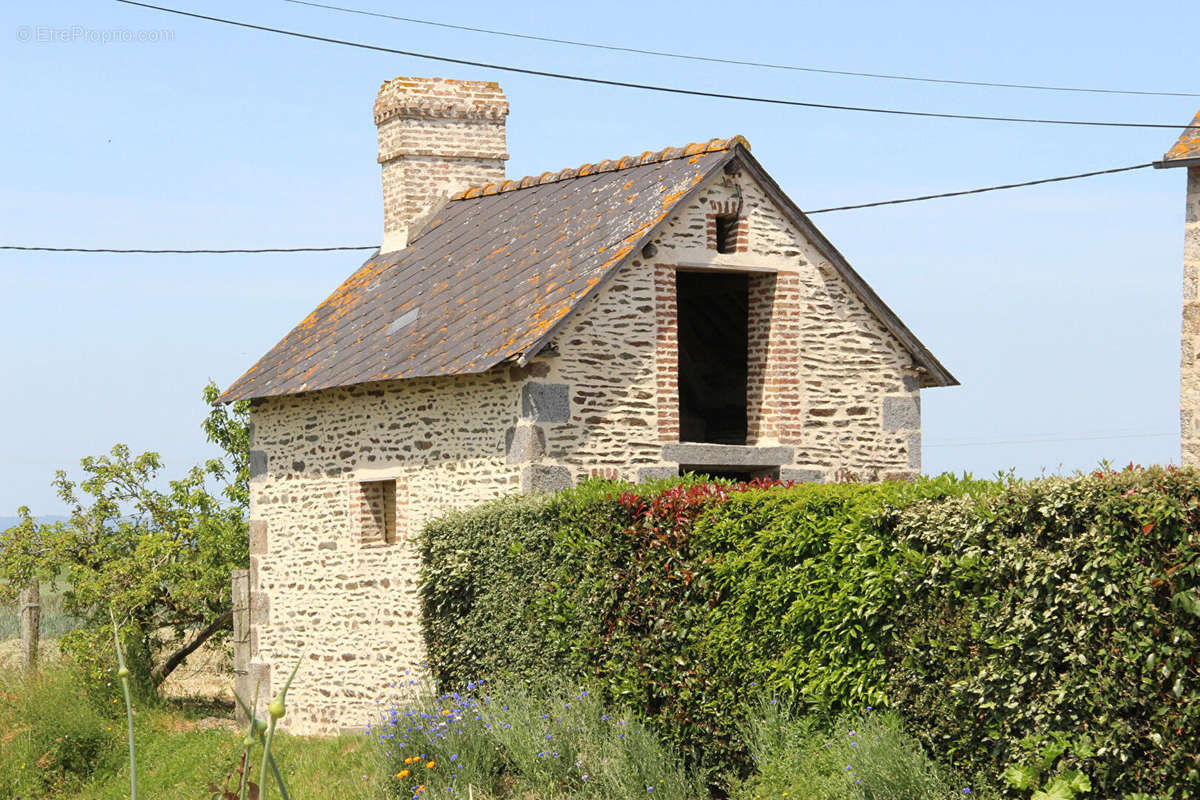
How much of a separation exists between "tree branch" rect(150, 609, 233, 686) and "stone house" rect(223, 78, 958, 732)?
2.27 metres

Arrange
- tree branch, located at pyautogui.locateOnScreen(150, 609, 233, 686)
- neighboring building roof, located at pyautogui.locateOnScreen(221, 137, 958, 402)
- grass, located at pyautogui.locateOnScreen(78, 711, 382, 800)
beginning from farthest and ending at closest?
1. tree branch, located at pyautogui.locateOnScreen(150, 609, 233, 686)
2. neighboring building roof, located at pyautogui.locateOnScreen(221, 137, 958, 402)
3. grass, located at pyautogui.locateOnScreen(78, 711, 382, 800)

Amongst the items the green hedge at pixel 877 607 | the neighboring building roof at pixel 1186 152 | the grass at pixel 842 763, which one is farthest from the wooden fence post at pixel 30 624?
the neighboring building roof at pixel 1186 152

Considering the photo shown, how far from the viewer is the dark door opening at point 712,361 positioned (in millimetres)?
16406

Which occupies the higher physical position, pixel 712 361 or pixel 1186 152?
pixel 1186 152

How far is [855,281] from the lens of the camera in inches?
565

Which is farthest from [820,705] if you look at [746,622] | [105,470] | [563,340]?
[105,470]

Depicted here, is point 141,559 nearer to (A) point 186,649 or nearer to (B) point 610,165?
(A) point 186,649

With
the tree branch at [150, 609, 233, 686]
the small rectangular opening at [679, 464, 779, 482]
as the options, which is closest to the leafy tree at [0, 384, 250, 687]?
the tree branch at [150, 609, 233, 686]

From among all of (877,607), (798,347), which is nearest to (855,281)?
(798,347)

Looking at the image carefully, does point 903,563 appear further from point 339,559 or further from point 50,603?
point 50,603

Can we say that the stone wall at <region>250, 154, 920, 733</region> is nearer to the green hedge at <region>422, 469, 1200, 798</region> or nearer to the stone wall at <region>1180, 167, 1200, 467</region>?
the green hedge at <region>422, 469, 1200, 798</region>

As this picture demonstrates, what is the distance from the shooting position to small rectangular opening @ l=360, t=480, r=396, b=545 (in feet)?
48.2

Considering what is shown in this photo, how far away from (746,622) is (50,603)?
2393 centimetres

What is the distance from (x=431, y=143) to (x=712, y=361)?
186 inches
